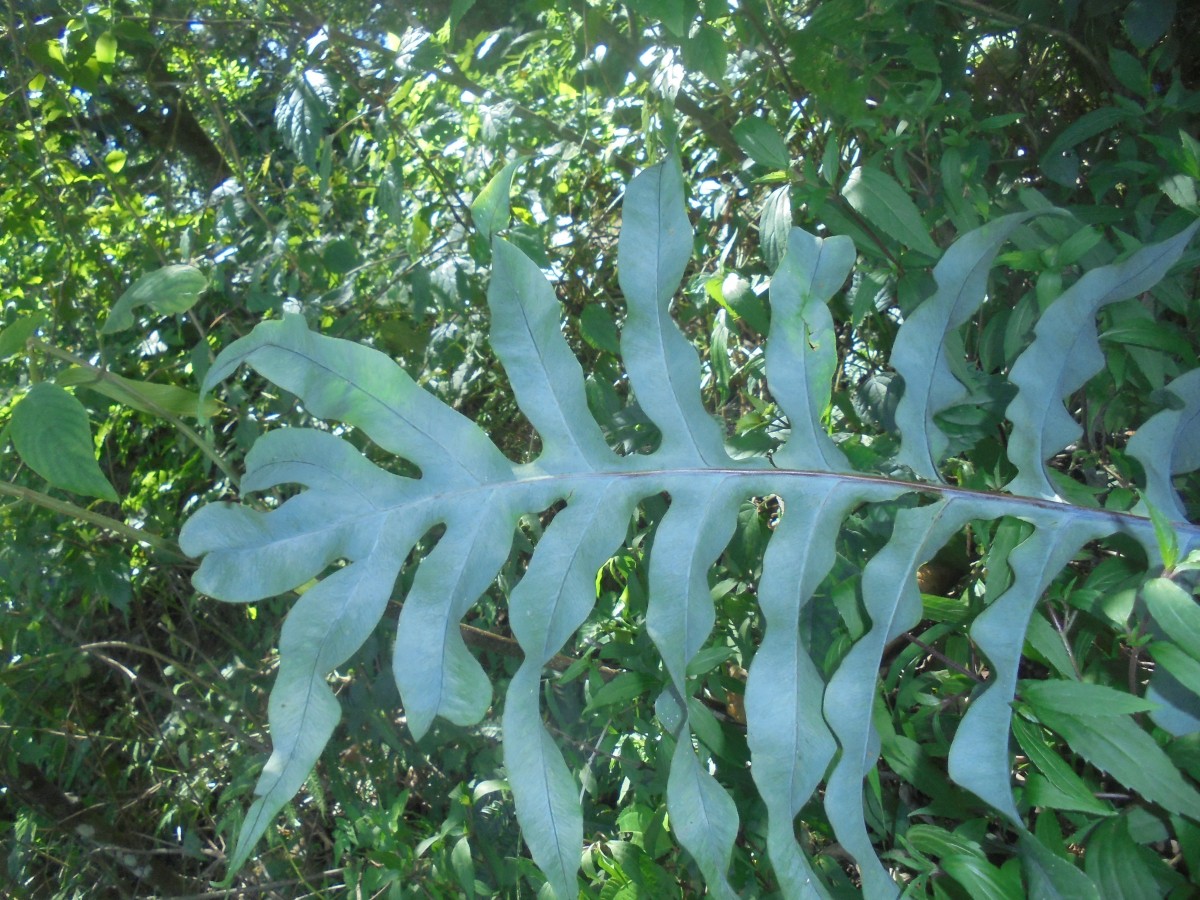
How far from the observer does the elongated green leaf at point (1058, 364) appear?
0.99 metres

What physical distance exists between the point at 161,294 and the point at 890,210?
0.93 meters

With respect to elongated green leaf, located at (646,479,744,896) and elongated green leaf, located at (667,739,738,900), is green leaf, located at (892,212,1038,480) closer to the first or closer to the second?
elongated green leaf, located at (646,479,744,896)

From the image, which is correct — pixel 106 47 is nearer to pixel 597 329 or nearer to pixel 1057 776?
pixel 597 329

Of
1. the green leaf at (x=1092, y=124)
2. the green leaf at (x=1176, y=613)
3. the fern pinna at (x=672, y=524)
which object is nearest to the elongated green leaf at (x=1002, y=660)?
the fern pinna at (x=672, y=524)

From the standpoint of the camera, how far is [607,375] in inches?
72.3

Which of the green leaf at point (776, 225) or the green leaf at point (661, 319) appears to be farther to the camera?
the green leaf at point (776, 225)

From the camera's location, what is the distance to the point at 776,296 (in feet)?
3.25

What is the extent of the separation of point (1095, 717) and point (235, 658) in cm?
202

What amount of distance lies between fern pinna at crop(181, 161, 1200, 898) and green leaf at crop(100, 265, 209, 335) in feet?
1.08

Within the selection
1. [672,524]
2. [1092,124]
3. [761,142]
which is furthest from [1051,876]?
[1092,124]

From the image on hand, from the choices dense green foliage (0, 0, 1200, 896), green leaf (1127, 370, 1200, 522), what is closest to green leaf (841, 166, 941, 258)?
dense green foliage (0, 0, 1200, 896)

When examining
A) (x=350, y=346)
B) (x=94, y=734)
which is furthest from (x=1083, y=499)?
(x=94, y=734)

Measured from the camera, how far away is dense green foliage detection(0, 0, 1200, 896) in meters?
1.03

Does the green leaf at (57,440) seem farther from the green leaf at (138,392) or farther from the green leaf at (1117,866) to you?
→ the green leaf at (1117,866)
